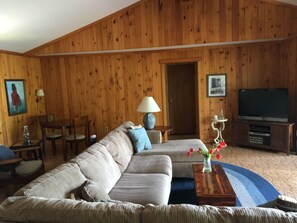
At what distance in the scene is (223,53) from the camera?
17.7 feet

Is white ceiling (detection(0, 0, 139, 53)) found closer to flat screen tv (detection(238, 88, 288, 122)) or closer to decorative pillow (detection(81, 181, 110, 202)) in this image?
decorative pillow (detection(81, 181, 110, 202))

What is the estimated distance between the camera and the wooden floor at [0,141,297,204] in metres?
3.27

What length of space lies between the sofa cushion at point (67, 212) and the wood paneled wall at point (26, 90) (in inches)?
152

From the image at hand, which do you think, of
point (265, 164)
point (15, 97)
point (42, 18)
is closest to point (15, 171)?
point (15, 97)

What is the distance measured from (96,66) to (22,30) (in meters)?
1.91

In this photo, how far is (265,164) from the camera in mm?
4059

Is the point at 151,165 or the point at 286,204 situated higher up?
the point at 286,204

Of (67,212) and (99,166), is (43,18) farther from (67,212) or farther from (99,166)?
(67,212)

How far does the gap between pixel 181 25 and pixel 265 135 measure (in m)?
2.85

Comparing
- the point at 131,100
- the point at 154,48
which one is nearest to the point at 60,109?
the point at 131,100

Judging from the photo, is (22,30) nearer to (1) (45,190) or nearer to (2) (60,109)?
(2) (60,109)

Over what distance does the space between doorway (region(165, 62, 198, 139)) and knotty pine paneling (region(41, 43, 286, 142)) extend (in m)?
1.04

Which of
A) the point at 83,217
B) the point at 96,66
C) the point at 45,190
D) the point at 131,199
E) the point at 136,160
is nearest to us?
the point at 83,217

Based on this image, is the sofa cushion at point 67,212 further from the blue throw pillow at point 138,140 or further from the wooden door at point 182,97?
the wooden door at point 182,97
